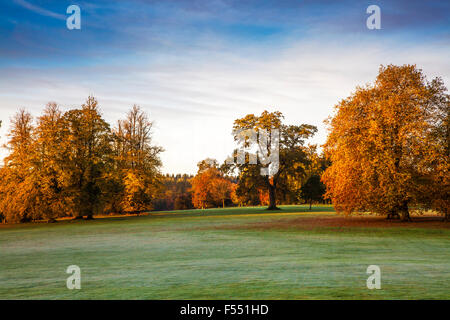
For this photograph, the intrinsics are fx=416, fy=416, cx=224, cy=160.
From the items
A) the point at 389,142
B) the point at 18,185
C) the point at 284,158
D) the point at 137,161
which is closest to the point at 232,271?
the point at 389,142

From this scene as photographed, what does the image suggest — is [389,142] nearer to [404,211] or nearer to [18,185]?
[404,211]

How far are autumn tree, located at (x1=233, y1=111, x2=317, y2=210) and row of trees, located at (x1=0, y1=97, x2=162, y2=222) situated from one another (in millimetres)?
14400

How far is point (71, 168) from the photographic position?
46.6m

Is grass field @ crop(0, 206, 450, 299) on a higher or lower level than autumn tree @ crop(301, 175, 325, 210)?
lower

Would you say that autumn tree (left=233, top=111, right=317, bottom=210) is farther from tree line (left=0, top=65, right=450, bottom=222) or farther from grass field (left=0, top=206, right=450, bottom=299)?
grass field (left=0, top=206, right=450, bottom=299)

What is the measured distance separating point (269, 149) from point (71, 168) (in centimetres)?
3008

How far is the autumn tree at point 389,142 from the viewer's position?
30500 mm

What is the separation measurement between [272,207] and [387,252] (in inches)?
1872

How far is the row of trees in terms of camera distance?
4366cm

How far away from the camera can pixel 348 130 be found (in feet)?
111

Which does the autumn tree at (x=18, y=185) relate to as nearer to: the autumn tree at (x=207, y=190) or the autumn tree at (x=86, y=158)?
the autumn tree at (x=86, y=158)

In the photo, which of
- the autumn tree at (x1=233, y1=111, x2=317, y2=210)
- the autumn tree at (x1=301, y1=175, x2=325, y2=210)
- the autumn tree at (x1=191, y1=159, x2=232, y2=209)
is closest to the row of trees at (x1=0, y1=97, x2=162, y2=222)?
the autumn tree at (x1=233, y1=111, x2=317, y2=210)
